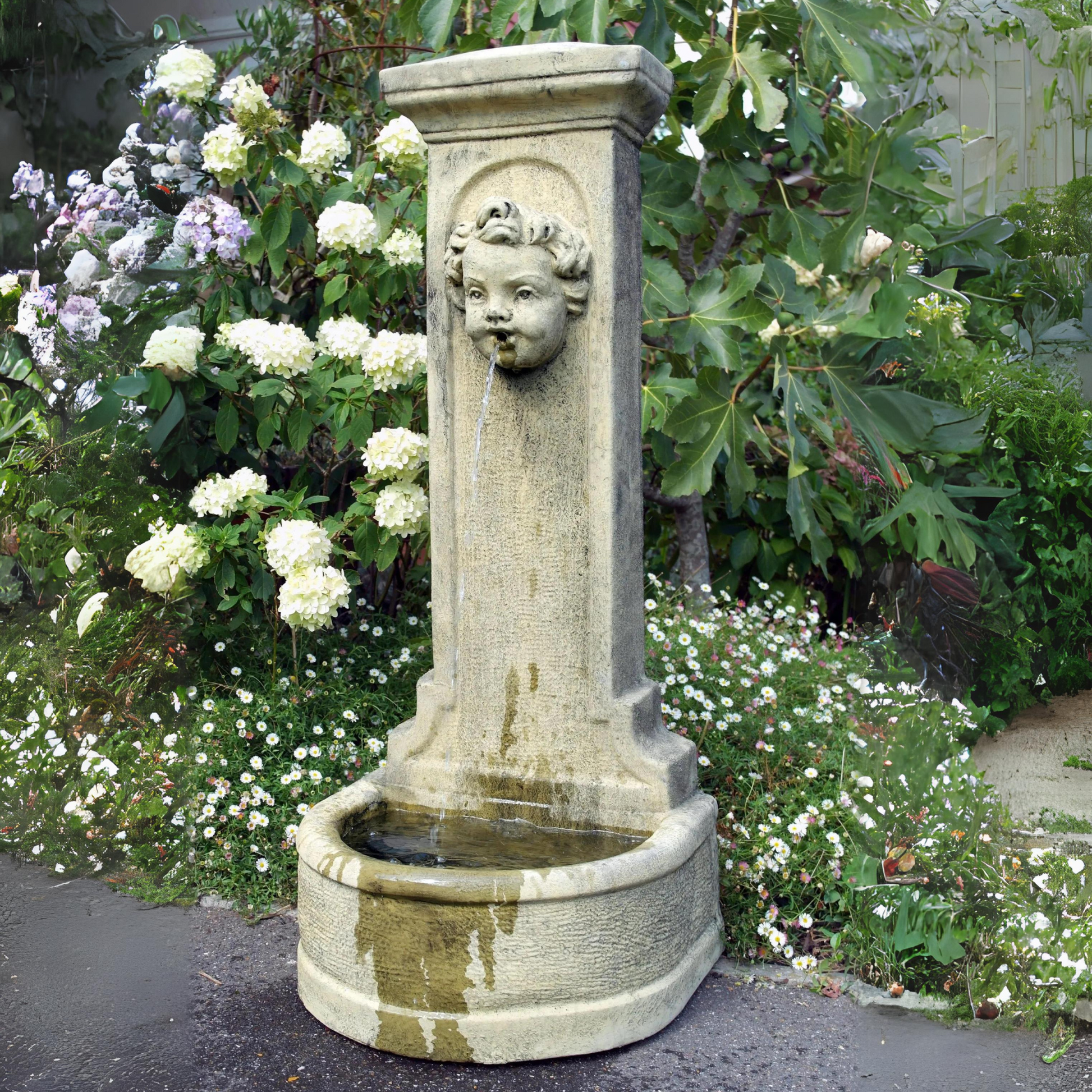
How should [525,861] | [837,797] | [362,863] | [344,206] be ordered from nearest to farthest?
[362,863]
[525,861]
[837,797]
[344,206]

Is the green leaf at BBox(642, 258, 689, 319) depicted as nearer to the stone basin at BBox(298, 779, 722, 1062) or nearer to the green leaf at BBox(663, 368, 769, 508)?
the green leaf at BBox(663, 368, 769, 508)

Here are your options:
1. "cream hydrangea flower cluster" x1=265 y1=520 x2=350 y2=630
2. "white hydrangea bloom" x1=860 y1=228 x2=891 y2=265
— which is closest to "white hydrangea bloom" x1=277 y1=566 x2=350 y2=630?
"cream hydrangea flower cluster" x1=265 y1=520 x2=350 y2=630

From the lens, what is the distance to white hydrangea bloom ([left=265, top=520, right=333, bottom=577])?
10.5ft

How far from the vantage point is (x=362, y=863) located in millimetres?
2346

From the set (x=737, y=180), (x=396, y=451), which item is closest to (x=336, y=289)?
(x=396, y=451)

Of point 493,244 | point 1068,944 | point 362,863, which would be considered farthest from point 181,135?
point 1068,944

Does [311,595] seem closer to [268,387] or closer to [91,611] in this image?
[268,387]

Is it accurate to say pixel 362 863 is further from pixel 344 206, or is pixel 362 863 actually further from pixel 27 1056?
pixel 344 206

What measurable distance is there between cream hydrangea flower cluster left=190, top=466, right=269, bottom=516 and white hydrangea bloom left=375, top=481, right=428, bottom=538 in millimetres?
415

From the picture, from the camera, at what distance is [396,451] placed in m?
3.33

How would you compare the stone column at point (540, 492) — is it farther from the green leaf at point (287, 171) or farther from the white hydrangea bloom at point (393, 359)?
the green leaf at point (287, 171)

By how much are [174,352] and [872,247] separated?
278 cm

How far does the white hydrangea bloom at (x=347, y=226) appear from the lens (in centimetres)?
343

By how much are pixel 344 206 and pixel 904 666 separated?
2495 mm
